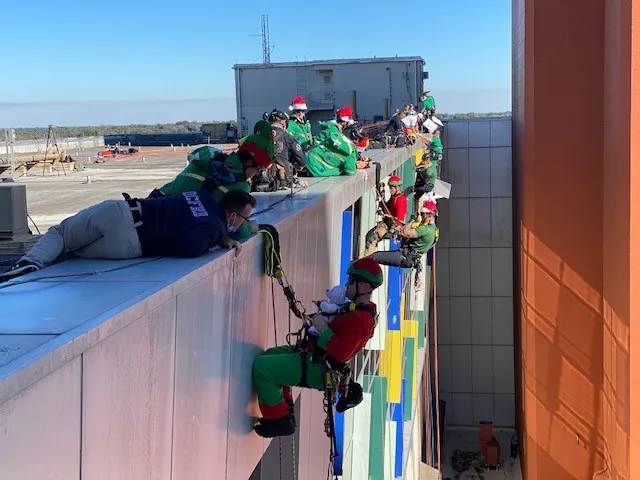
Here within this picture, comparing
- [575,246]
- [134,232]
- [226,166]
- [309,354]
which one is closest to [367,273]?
[309,354]

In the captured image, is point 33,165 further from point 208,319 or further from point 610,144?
point 208,319

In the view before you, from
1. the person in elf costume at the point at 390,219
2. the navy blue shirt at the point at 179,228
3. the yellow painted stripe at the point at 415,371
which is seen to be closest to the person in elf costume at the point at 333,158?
the person in elf costume at the point at 390,219

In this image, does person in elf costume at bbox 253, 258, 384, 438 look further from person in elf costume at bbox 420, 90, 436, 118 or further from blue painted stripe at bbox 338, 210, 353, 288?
person in elf costume at bbox 420, 90, 436, 118

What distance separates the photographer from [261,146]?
4480 mm

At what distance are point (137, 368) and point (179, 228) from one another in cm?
108

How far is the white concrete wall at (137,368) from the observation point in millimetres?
1834

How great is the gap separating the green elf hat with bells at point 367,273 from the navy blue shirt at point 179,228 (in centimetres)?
99

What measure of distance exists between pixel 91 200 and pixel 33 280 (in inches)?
265

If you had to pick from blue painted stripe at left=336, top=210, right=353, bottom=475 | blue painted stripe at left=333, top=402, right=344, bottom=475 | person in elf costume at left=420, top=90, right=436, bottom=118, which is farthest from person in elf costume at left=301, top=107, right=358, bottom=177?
person in elf costume at left=420, top=90, right=436, bottom=118

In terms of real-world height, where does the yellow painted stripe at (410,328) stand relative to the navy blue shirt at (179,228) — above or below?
below

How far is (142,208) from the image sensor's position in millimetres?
3422

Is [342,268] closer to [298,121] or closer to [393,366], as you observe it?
[298,121]

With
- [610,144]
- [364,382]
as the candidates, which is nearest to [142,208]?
[364,382]

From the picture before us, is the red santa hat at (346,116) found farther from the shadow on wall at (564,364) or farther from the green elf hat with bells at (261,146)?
the green elf hat with bells at (261,146)
